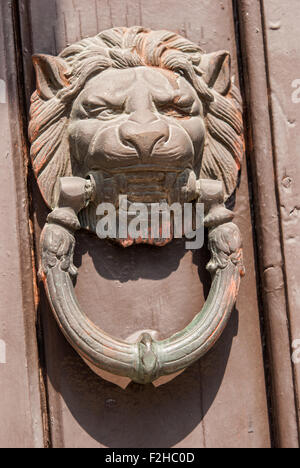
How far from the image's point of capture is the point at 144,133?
0.92 metres

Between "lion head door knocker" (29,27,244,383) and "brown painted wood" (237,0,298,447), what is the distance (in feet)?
0.15

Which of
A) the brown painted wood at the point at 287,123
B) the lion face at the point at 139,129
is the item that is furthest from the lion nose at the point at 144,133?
the brown painted wood at the point at 287,123

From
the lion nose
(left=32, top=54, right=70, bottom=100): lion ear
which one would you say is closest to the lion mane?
(left=32, top=54, right=70, bottom=100): lion ear

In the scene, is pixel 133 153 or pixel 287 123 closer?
pixel 133 153

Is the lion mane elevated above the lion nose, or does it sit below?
above

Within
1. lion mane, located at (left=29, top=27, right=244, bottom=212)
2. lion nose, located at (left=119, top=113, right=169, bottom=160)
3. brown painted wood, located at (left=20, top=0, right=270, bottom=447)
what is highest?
lion mane, located at (left=29, top=27, right=244, bottom=212)

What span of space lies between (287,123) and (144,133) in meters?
0.26

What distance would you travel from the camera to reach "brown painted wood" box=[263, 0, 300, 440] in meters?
1.01

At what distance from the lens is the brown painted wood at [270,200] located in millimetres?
985

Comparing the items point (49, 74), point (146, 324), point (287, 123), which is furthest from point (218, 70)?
point (146, 324)

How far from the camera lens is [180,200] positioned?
974 millimetres

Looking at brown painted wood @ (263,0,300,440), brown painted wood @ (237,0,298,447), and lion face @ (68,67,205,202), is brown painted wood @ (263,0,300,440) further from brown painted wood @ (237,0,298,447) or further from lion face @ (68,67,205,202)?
lion face @ (68,67,205,202)

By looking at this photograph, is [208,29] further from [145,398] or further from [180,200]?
[145,398]

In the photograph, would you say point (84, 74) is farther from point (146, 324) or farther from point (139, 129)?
point (146, 324)
